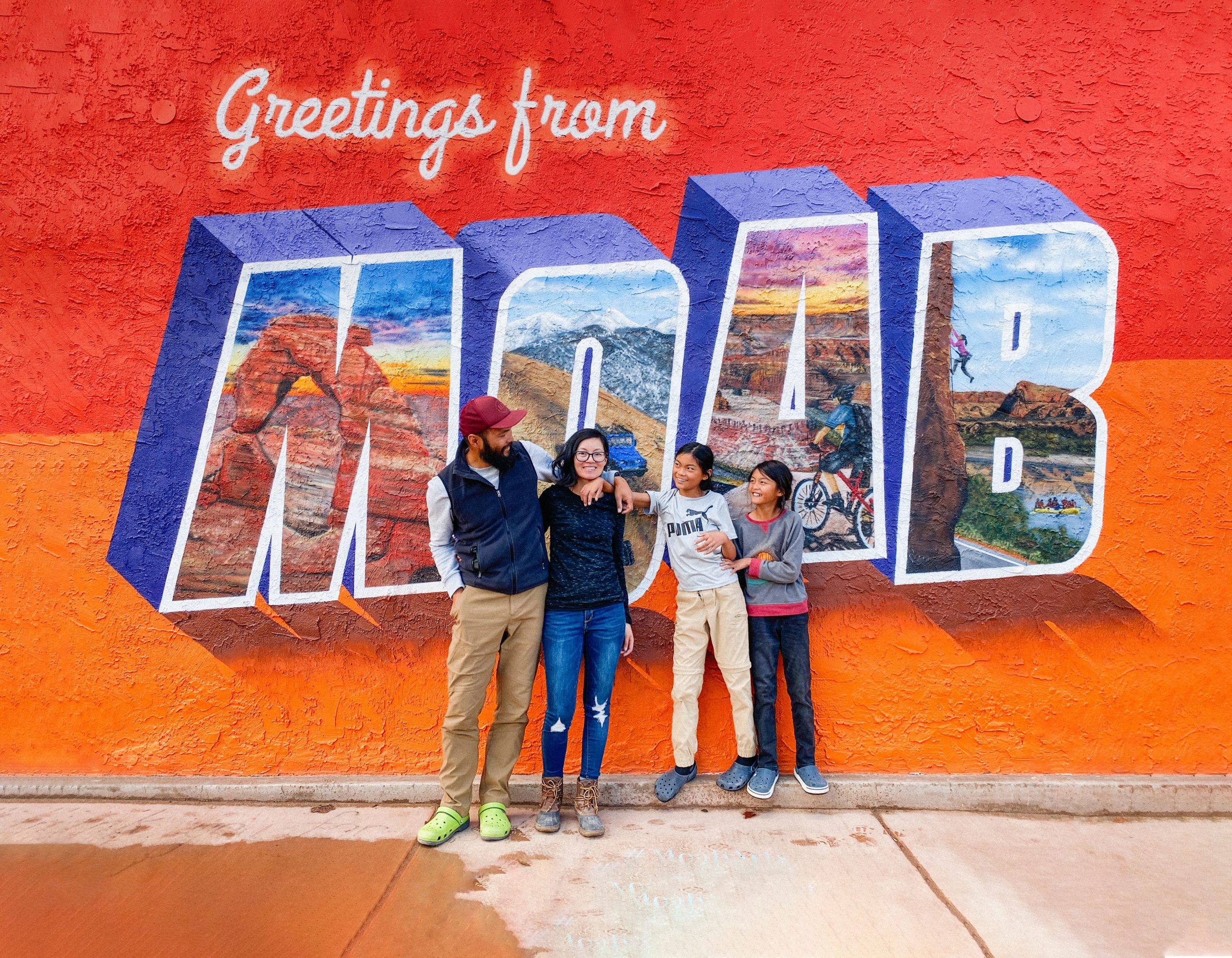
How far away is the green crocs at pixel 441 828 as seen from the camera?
3439 mm

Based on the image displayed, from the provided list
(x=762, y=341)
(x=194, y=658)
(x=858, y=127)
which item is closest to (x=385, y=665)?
(x=194, y=658)

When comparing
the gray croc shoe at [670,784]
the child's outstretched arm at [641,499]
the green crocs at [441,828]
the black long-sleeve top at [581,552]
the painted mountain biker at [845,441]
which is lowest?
the green crocs at [441,828]

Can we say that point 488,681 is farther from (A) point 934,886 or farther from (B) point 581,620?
(A) point 934,886

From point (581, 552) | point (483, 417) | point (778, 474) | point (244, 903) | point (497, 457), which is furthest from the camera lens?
point (778, 474)

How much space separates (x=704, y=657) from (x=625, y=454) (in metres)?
1.13

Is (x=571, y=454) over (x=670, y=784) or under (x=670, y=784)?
over

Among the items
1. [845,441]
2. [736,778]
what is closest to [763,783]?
[736,778]

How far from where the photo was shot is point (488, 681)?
359cm

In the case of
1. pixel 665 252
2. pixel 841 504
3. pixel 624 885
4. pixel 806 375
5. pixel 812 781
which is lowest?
pixel 624 885

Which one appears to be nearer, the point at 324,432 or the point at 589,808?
the point at 589,808

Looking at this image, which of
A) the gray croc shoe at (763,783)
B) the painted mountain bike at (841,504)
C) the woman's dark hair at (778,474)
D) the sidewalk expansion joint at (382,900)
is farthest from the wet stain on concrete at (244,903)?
the painted mountain bike at (841,504)

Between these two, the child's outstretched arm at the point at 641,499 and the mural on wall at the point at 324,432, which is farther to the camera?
the mural on wall at the point at 324,432

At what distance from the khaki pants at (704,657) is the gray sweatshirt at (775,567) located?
8 cm

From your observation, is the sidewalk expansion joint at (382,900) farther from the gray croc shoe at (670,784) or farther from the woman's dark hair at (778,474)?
the woman's dark hair at (778,474)
